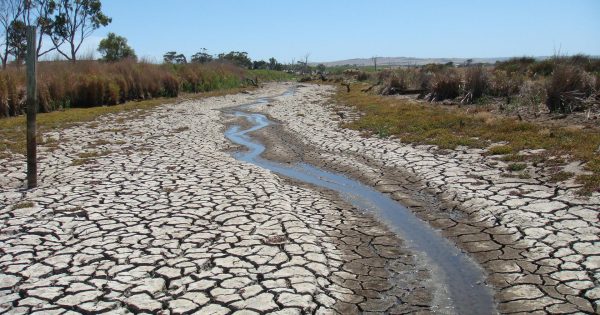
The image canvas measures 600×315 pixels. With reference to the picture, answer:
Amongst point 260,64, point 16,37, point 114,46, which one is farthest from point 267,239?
point 260,64

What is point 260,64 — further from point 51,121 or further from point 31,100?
point 31,100

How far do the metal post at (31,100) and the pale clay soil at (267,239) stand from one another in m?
0.32

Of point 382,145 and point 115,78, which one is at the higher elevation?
point 115,78

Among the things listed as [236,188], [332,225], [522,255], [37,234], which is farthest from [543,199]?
[37,234]

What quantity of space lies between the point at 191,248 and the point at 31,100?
4.44 meters

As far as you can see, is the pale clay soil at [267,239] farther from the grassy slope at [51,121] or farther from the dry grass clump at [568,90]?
the dry grass clump at [568,90]

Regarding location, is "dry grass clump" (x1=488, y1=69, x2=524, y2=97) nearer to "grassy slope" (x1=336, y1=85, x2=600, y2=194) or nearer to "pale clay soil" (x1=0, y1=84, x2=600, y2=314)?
"grassy slope" (x1=336, y1=85, x2=600, y2=194)

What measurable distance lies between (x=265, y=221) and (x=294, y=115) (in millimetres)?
14382

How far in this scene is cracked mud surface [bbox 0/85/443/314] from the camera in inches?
183

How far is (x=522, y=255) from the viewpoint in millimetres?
5625

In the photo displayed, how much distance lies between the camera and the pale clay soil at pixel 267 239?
15.3 ft

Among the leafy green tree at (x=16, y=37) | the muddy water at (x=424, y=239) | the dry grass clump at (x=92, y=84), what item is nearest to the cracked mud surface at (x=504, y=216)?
the muddy water at (x=424, y=239)

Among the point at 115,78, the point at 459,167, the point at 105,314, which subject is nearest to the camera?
the point at 105,314

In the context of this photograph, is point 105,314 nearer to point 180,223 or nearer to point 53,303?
point 53,303
